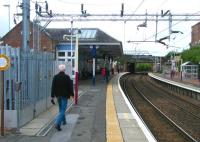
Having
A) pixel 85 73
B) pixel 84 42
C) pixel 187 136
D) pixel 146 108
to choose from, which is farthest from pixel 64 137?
pixel 85 73

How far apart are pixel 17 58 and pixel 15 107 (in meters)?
1.33

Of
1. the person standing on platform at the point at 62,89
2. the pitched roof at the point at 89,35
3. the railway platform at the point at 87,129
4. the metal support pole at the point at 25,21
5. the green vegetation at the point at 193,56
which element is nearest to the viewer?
the railway platform at the point at 87,129

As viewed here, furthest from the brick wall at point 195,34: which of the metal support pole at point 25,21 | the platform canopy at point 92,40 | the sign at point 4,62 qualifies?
the sign at point 4,62

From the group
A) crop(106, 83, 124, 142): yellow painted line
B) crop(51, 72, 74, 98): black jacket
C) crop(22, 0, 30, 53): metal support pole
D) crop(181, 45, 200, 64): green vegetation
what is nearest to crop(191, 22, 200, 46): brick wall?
crop(181, 45, 200, 64): green vegetation

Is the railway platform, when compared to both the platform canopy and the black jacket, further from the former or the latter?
the platform canopy

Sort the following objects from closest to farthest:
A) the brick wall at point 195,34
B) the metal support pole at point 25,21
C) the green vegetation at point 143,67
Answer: the metal support pole at point 25,21 < the brick wall at point 195,34 < the green vegetation at point 143,67

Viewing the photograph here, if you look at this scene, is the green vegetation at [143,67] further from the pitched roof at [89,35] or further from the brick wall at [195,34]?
the pitched roof at [89,35]

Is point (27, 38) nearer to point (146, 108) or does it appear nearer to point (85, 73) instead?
point (146, 108)

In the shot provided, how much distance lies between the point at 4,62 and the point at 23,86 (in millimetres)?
2085

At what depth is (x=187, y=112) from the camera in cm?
2556

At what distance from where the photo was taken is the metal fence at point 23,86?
523 inches

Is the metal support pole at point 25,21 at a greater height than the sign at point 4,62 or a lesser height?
greater

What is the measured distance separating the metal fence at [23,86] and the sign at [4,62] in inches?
24.7

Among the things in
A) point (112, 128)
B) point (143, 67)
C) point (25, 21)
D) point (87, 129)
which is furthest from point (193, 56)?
point (87, 129)
